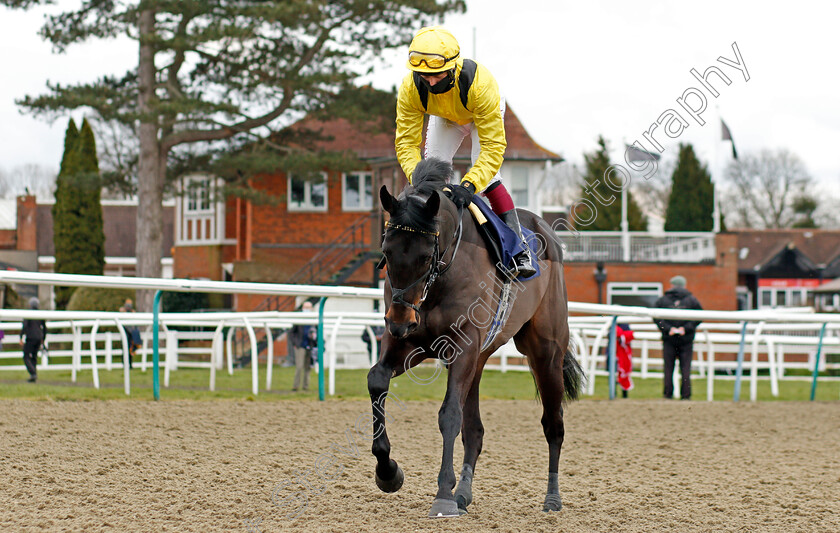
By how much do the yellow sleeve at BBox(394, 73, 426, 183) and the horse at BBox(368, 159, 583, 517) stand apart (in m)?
0.46

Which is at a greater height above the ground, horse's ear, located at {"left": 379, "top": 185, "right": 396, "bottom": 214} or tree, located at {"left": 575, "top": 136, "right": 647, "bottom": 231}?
tree, located at {"left": 575, "top": 136, "right": 647, "bottom": 231}

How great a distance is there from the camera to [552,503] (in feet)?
15.7

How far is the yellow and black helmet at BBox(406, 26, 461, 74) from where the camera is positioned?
4762mm

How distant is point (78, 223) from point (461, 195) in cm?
3051

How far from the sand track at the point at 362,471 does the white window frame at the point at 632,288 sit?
19780 millimetres

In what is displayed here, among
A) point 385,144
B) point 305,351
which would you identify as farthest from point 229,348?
point 385,144

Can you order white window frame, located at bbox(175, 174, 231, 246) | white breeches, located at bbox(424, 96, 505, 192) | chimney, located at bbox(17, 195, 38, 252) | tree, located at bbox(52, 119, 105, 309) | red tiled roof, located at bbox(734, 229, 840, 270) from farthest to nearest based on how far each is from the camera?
chimney, located at bbox(17, 195, 38, 252), red tiled roof, located at bbox(734, 229, 840, 270), white window frame, located at bbox(175, 174, 231, 246), tree, located at bbox(52, 119, 105, 309), white breeches, located at bbox(424, 96, 505, 192)

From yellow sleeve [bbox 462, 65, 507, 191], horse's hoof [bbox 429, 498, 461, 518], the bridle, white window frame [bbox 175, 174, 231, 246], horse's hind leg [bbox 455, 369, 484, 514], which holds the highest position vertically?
white window frame [bbox 175, 174, 231, 246]

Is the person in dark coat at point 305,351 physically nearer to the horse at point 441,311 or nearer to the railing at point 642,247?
the horse at point 441,311

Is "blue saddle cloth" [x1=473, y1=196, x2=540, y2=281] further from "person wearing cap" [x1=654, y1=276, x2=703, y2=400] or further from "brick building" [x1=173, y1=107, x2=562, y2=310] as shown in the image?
"brick building" [x1=173, y1=107, x2=562, y2=310]

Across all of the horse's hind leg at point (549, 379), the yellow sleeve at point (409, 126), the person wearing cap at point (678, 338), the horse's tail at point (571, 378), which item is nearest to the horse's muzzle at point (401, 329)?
the yellow sleeve at point (409, 126)

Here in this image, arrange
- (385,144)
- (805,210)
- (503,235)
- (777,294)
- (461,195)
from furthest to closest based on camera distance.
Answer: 1. (805,210)
2. (777,294)
3. (385,144)
4. (503,235)
5. (461,195)

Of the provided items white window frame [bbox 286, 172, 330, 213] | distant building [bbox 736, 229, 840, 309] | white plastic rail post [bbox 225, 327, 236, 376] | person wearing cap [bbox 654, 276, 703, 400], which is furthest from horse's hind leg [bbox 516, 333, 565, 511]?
distant building [bbox 736, 229, 840, 309]

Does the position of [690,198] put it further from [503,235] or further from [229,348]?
[503,235]
